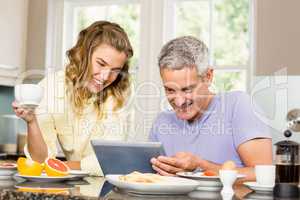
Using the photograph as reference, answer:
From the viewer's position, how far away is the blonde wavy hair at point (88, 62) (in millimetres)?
2391

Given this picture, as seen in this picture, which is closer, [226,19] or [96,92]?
[96,92]

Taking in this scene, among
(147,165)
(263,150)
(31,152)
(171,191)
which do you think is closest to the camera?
(171,191)

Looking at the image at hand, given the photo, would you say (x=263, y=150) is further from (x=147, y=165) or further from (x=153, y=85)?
(x=153, y=85)

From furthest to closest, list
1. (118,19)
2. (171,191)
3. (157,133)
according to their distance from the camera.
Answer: (118,19) → (157,133) → (171,191)

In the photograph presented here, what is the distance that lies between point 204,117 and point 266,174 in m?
0.74

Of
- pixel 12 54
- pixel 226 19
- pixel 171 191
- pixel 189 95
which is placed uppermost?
pixel 226 19

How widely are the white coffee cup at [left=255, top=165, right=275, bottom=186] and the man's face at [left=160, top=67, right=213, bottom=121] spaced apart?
59cm

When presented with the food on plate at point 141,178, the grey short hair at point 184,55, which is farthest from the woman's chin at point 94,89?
the food on plate at point 141,178

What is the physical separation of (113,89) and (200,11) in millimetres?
1594

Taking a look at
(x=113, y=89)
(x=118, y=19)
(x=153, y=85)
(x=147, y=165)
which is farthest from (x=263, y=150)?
(x=118, y=19)

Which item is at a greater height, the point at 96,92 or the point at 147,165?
the point at 96,92

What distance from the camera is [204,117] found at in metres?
2.18

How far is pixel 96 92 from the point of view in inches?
97.2

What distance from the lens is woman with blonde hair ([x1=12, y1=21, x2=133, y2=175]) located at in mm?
2354
